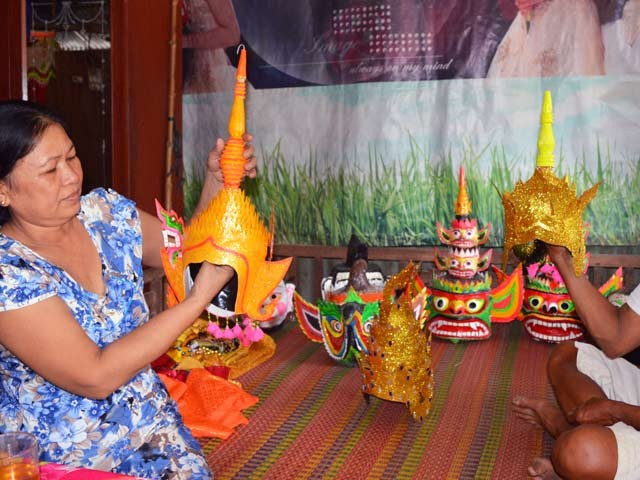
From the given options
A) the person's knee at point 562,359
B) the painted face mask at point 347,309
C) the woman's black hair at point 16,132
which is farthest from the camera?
the painted face mask at point 347,309

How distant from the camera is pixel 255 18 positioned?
4508 millimetres

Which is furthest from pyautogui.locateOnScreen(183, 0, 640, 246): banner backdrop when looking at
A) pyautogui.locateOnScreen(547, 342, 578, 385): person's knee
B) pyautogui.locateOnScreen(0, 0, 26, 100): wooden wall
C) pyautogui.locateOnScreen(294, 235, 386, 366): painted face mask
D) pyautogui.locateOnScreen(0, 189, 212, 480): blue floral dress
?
pyautogui.locateOnScreen(0, 189, 212, 480): blue floral dress

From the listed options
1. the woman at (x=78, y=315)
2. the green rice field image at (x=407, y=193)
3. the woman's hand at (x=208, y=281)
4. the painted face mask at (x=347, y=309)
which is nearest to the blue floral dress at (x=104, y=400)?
the woman at (x=78, y=315)

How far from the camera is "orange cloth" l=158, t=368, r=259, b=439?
268 cm

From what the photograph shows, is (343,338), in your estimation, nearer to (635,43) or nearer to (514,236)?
(514,236)

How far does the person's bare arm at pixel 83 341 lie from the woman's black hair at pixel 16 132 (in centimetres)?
34

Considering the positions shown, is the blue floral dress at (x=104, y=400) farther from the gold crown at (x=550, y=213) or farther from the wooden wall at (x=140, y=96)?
the wooden wall at (x=140, y=96)

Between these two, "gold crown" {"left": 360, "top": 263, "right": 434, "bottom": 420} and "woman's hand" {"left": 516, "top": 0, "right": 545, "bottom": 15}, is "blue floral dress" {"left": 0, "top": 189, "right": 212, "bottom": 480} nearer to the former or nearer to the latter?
"gold crown" {"left": 360, "top": 263, "right": 434, "bottom": 420}

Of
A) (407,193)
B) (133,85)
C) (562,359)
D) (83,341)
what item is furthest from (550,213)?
(133,85)

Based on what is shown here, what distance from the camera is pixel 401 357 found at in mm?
2766

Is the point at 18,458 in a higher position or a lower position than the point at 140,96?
lower

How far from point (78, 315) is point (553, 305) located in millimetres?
2749

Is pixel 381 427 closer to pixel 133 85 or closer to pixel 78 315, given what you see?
pixel 78 315

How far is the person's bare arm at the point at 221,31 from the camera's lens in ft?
14.9
